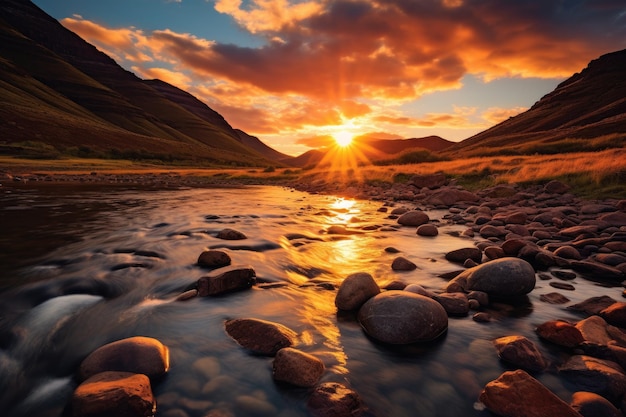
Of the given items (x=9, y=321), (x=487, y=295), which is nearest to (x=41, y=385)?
(x=9, y=321)

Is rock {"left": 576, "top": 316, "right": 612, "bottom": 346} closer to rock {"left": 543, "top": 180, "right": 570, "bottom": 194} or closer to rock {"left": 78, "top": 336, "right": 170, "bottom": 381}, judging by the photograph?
rock {"left": 78, "top": 336, "right": 170, "bottom": 381}

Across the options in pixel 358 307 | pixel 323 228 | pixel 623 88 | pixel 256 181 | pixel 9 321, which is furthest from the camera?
pixel 623 88

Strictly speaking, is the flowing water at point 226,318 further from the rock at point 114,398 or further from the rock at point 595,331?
the rock at point 595,331

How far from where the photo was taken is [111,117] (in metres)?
151

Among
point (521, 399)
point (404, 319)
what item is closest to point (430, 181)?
point (404, 319)

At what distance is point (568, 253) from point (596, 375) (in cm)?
475

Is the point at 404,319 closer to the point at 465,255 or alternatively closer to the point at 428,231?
the point at 465,255

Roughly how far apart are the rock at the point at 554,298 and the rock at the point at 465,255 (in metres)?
1.86

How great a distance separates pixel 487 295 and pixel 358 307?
205cm

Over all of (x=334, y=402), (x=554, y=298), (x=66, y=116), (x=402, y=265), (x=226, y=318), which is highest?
(x=66, y=116)

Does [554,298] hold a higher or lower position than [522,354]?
higher

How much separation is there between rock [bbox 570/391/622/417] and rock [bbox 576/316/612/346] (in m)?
1.00

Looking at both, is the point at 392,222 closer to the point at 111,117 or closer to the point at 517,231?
the point at 517,231

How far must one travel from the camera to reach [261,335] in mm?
3928
